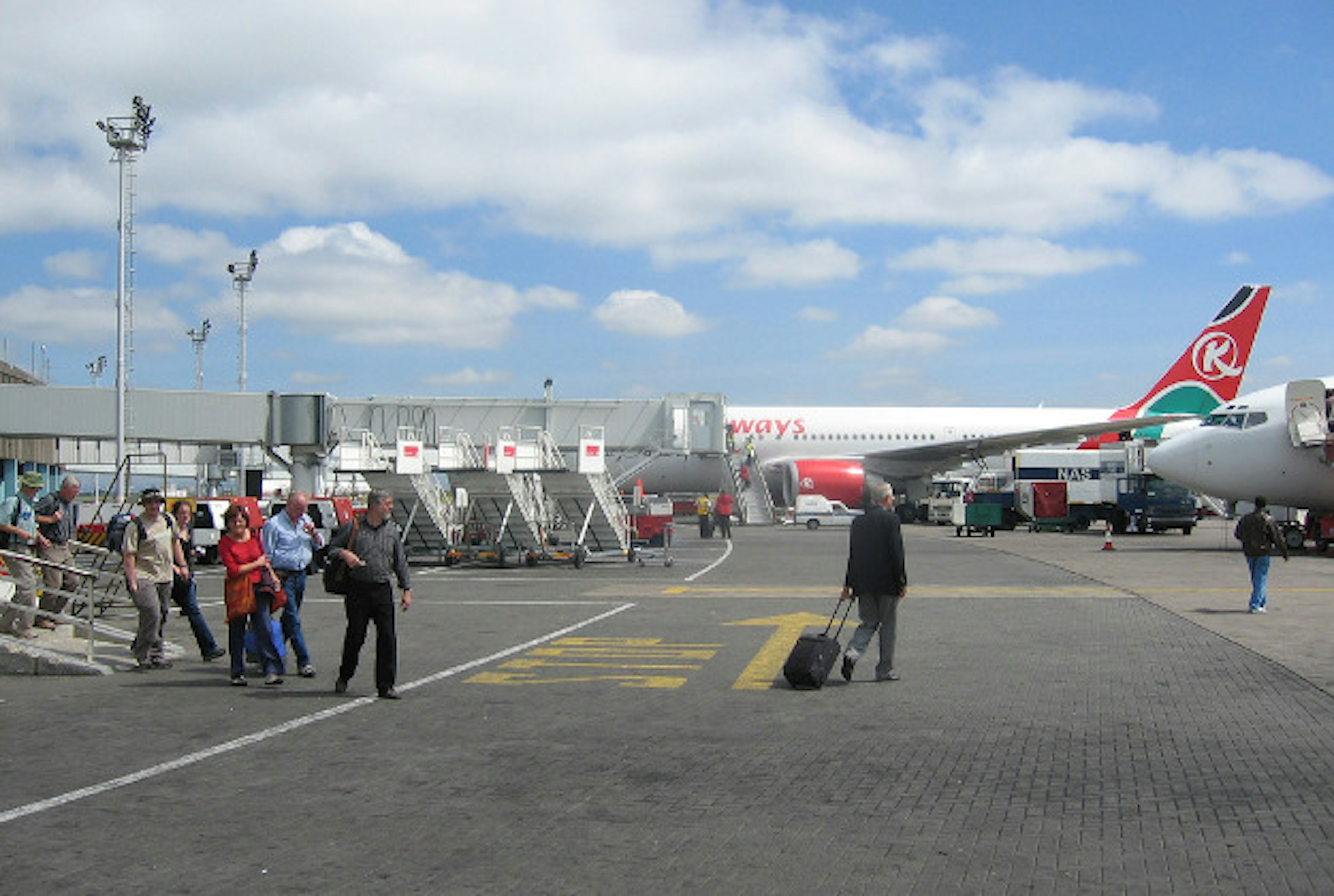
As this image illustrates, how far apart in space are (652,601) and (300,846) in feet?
42.5

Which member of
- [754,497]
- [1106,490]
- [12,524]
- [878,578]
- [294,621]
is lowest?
[294,621]

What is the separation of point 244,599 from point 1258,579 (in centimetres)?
1246

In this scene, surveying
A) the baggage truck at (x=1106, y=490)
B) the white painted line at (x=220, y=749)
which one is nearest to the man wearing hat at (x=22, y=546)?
the white painted line at (x=220, y=749)

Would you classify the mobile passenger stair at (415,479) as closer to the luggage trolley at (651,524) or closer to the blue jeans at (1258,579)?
the luggage trolley at (651,524)

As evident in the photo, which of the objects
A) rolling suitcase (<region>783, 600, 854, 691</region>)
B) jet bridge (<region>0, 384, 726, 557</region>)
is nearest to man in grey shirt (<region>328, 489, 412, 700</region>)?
rolling suitcase (<region>783, 600, 854, 691</region>)

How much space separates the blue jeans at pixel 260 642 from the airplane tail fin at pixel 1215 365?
45.2 m

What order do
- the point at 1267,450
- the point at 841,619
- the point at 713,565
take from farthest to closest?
the point at 1267,450 < the point at 713,565 < the point at 841,619

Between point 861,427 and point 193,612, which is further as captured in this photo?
point 861,427

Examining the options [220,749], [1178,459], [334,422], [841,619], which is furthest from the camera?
[334,422]

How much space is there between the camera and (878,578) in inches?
435

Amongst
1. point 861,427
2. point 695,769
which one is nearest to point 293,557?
point 695,769

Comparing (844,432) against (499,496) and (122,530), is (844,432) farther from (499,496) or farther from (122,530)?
(122,530)

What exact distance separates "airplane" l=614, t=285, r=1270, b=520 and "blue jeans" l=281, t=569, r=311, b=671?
34.2 meters

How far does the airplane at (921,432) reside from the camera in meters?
48.8
